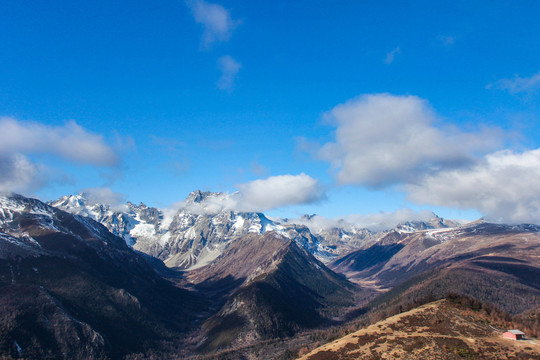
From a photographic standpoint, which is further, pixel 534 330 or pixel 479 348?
pixel 534 330

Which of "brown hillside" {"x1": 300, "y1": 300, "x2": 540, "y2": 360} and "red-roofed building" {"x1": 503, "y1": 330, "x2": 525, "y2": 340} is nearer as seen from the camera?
"brown hillside" {"x1": 300, "y1": 300, "x2": 540, "y2": 360}

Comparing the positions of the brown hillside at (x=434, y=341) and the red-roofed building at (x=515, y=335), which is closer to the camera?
the brown hillside at (x=434, y=341)

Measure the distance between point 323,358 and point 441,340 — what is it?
52.5 metres

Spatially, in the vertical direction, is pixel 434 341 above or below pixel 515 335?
below

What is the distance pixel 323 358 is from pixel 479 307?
99447 mm

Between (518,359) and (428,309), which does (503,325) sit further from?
(518,359)

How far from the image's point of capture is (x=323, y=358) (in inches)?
6294

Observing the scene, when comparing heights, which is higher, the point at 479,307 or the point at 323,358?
the point at 479,307

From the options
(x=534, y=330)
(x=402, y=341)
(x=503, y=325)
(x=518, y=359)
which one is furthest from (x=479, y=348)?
(x=534, y=330)

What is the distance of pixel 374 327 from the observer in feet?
595

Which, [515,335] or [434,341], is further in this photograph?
[434,341]

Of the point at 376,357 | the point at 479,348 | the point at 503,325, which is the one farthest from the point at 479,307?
the point at 376,357

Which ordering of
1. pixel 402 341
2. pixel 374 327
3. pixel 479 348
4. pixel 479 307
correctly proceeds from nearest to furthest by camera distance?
pixel 479 348 < pixel 402 341 < pixel 374 327 < pixel 479 307

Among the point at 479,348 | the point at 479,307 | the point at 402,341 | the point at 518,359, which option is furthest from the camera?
the point at 479,307
